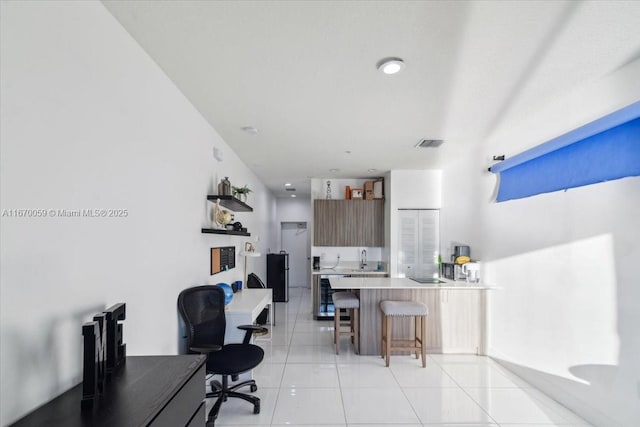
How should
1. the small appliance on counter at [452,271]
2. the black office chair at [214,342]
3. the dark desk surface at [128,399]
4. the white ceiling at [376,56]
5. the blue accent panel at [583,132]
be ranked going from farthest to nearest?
the small appliance on counter at [452,271], the black office chair at [214,342], the blue accent panel at [583,132], the white ceiling at [376,56], the dark desk surface at [128,399]

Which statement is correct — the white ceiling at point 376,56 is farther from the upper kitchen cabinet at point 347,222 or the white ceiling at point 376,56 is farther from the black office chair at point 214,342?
the upper kitchen cabinet at point 347,222

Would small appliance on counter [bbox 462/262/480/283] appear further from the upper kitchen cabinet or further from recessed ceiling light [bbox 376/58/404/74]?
recessed ceiling light [bbox 376/58/404/74]

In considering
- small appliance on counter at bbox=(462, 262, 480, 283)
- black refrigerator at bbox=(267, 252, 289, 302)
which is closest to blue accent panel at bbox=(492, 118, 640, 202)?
small appliance on counter at bbox=(462, 262, 480, 283)

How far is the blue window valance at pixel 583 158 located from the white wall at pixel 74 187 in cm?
301

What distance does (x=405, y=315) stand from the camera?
146 inches

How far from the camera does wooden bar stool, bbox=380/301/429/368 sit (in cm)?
370

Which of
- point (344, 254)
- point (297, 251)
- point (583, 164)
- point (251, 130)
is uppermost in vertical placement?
point (251, 130)

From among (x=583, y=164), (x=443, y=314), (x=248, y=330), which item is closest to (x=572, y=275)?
(x=583, y=164)

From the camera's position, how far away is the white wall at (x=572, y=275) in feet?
7.30

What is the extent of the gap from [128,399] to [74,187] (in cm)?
90

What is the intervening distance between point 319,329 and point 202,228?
3044mm

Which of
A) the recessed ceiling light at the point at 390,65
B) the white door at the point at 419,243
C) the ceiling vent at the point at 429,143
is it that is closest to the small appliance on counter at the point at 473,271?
the white door at the point at 419,243

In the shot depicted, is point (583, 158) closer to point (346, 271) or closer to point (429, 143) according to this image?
point (429, 143)

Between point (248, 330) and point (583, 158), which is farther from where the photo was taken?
point (248, 330)
